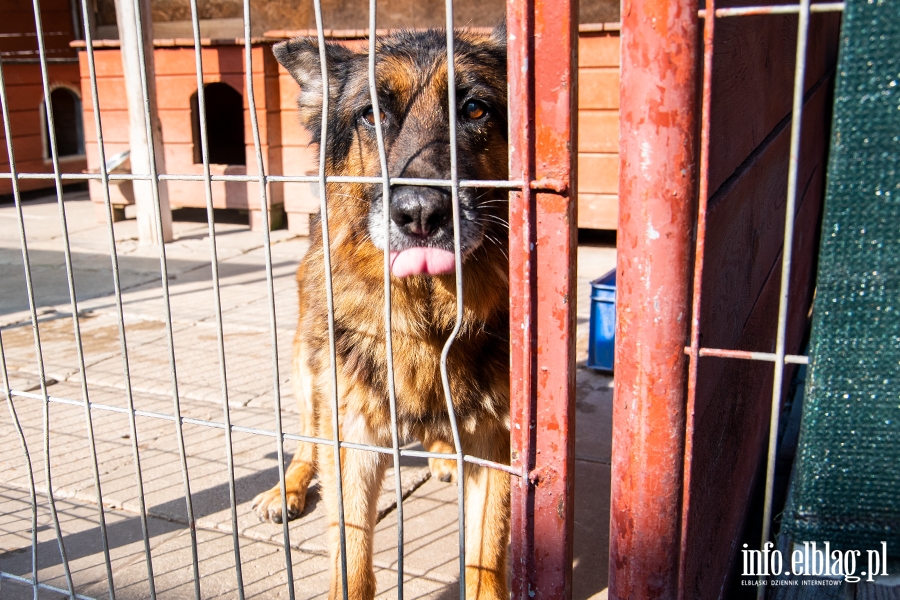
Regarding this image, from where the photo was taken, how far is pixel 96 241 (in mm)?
7914

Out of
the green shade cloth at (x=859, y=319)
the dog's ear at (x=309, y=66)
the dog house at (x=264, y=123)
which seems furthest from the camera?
the dog house at (x=264, y=123)

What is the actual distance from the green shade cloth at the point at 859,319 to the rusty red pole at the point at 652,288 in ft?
0.75

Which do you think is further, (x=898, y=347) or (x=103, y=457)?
(x=103, y=457)

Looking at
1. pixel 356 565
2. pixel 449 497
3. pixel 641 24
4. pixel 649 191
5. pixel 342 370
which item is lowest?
pixel 449 497

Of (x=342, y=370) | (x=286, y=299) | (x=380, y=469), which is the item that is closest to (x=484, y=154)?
(x=342, y=370)

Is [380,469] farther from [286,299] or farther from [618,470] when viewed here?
[286,299]

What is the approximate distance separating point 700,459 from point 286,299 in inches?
182

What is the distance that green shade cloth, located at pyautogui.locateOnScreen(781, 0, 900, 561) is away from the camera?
3.33ft

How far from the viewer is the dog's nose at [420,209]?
5.93 feet


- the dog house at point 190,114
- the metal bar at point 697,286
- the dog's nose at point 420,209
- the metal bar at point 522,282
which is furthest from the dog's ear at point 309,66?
the dog house at point 190,114

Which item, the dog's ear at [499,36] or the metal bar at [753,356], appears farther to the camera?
the dog's ear at [499,36]

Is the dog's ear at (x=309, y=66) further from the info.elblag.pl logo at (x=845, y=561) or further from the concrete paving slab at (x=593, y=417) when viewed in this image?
the info.elblag.pl logo at (x=845, y=561)

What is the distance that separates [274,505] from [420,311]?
3.80ft

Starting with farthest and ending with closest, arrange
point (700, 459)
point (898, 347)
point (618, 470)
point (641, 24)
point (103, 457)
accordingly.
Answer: point (103, 457), point (700, 459), point (618, 470), point (641, 24), point (898, 347)
